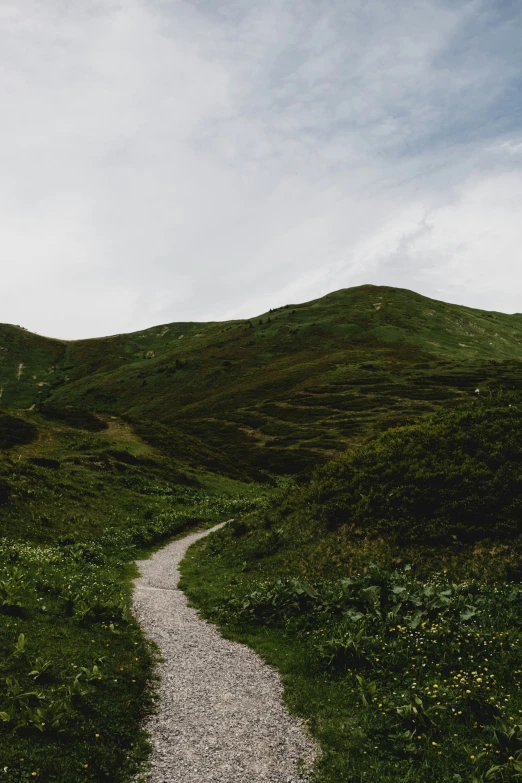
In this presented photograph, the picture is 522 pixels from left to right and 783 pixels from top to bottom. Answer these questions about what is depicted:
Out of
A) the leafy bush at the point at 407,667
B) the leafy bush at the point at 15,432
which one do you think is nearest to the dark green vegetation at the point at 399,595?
the leafy bush at the point at 407,667

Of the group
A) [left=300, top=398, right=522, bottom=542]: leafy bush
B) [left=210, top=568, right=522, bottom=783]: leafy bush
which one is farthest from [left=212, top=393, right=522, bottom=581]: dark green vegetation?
[left=210, top=568, right=522, bottom=783]: leafy bush

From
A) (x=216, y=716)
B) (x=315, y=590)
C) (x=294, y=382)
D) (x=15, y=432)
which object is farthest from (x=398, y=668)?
(x=294, y=382)

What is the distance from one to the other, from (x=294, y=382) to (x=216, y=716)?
128 meters

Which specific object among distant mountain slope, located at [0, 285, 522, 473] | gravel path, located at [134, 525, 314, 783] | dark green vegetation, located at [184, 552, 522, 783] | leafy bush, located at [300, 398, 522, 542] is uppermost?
distant mountain slope, located at [0, 285, 522, 473]

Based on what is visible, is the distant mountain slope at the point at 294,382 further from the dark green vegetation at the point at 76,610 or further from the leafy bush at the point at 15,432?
the dark green vegetation at the point at 76,610

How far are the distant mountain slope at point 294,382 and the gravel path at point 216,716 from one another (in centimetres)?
6077

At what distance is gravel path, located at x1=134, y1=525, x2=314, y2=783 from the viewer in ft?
34.8

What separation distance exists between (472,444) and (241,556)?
15779 millimetres

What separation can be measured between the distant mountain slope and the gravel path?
6077 centimetres

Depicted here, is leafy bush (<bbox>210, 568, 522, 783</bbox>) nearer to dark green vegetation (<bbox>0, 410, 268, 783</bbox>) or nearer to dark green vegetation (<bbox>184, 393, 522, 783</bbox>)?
dark green vegetation (<bbox>184, 393, 522, 783</bbox>)

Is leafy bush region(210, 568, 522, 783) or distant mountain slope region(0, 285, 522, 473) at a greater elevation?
distant mountain slope region(0, 285, 522, 473)

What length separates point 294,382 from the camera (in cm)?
14012

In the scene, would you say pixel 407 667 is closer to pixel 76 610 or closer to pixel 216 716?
pixel 216 716

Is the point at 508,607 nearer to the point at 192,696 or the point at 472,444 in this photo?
the point at 192,696
